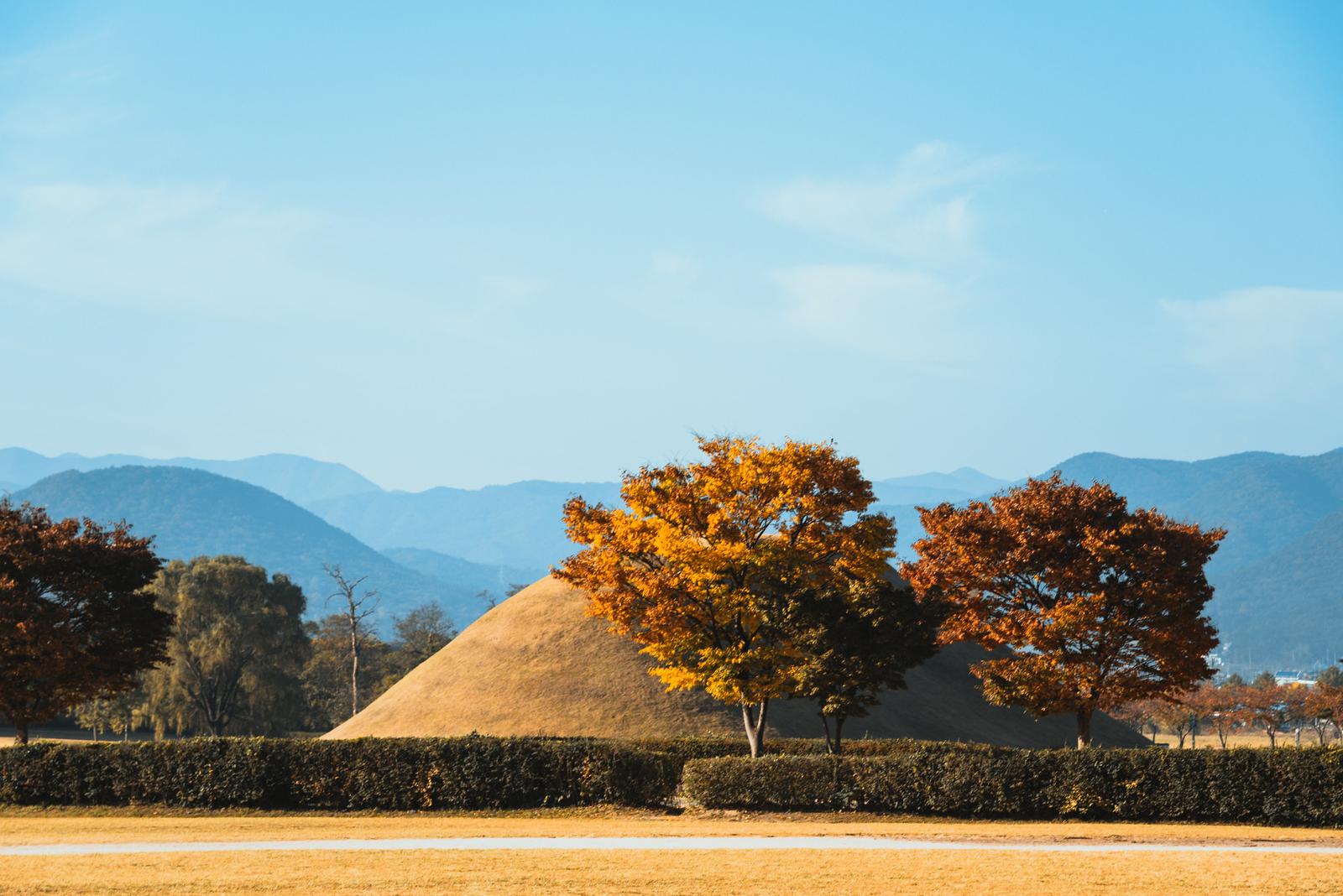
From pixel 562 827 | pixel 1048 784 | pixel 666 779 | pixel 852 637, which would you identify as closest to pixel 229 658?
pixel 852 637

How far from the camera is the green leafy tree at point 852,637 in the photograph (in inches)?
1667

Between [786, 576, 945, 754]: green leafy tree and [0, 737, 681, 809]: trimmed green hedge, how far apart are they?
10.3 m

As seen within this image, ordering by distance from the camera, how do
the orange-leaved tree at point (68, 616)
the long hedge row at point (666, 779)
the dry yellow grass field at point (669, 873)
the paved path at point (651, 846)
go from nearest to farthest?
the dry yellow grass field at point (669, 873), the paved path at point (651, 846), the long hedge row at point (666, 779), the orange-leaved tree at point (68, 616)

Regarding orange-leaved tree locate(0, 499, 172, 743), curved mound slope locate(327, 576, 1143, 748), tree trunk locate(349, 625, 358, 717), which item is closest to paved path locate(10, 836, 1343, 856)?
orange-leaved tree locate(0, 499, 172, 743)

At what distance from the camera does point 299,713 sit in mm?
99375

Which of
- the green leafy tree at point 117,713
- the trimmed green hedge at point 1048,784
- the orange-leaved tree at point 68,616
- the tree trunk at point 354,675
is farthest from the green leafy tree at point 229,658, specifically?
the trimmed green hedge at point 1048,784

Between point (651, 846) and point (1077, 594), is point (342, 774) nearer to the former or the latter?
point (651, 846)

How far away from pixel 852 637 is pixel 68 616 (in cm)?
2751

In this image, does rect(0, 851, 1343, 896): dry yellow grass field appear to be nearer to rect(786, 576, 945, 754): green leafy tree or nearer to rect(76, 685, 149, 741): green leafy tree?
rect(786, 576, 945, 754): green leafy tree

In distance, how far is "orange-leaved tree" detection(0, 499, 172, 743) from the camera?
44281mm

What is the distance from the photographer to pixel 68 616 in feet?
148

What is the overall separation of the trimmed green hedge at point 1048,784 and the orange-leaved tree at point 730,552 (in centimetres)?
1005

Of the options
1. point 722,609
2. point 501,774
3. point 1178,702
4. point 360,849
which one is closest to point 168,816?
point 501,774

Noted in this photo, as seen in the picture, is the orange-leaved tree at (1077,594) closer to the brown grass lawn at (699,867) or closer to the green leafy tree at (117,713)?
the brown grass lawn at (699,867)
